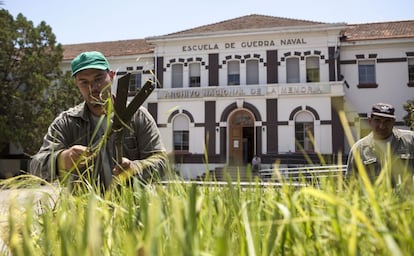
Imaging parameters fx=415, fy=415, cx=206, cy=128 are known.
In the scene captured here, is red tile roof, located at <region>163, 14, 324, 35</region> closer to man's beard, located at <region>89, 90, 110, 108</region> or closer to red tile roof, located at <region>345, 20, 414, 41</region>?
red tile roof, located at <region>345, 20, 414, 41</region>

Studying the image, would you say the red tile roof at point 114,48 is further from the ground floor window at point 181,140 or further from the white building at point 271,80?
the ground floor window at point 181,140

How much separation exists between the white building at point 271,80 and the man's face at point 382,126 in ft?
53.4

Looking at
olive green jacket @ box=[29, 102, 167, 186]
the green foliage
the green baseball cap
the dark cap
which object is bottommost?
the green foliage

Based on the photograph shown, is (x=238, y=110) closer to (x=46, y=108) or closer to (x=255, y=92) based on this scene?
(x=255, y=92)

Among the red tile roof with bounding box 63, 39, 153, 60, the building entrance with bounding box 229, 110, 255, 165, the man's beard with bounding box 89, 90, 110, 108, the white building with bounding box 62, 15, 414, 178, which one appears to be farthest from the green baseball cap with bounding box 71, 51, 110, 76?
the red tile roof with bounding box 63, 39, 153, 60

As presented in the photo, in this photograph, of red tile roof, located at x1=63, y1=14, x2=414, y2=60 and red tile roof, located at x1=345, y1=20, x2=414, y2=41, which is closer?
red tile roof, located at x1=345, y1=20, x2=414, y2=41

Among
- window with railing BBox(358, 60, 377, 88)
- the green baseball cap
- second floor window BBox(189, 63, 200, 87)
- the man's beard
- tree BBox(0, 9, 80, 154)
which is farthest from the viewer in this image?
second floor window BBox(189, 63, 200, 87)

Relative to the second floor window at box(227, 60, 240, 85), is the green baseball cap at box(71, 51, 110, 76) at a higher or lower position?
lower

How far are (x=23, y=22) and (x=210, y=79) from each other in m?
10.1

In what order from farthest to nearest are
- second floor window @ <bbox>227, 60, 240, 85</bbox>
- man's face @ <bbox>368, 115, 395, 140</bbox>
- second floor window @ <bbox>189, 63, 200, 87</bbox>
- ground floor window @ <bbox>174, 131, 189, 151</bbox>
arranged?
second floor window @ <bbox>189, 63, 200, 87</bbox>
ground floor window @ <bbox>174, 131, 189, 151</bbox>
second floor window @ <bbox>227, 60, 240, 85</bbox>
man's face @ <bbox>368, 115, 395, 140</bbox>

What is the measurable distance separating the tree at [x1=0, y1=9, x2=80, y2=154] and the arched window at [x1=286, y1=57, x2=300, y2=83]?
11414 mm

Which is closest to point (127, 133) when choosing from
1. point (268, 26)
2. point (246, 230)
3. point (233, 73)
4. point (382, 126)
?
point (246, 230)

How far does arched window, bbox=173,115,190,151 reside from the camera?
22.7 m

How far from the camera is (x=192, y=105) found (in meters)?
22.6
